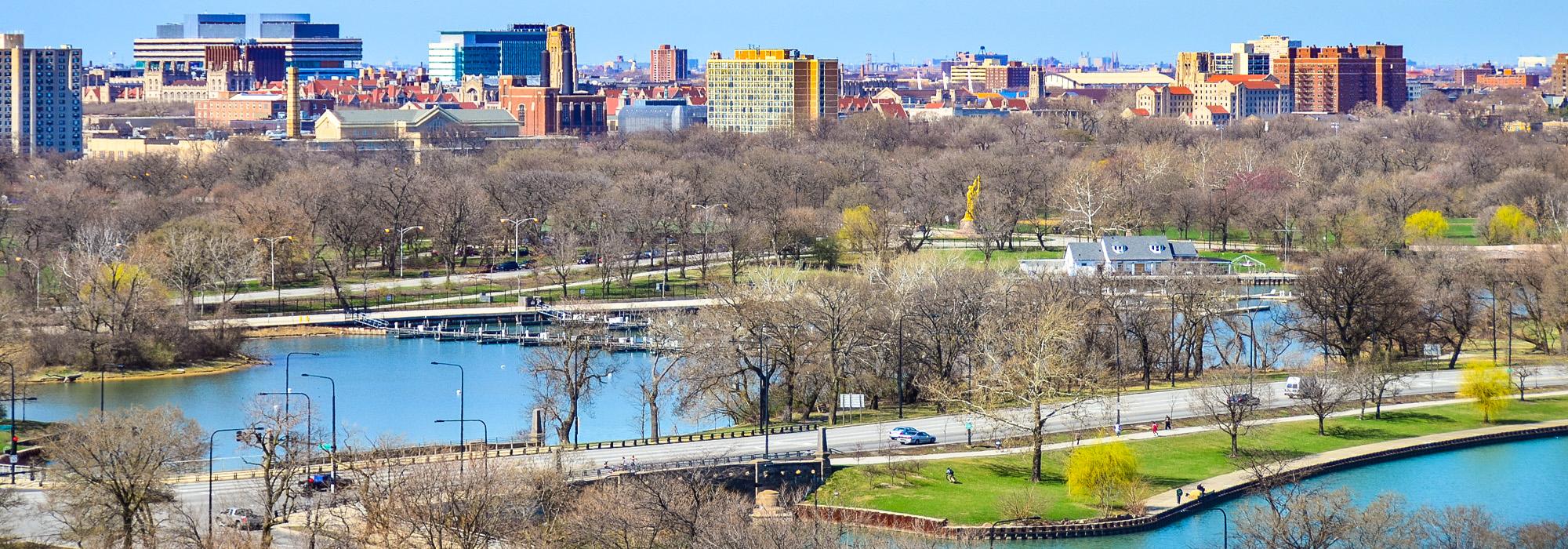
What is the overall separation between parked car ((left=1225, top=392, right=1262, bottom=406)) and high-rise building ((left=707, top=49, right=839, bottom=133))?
118m

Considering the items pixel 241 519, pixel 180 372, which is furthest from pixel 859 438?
pixel 180 372

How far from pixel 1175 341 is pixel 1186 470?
14.3 metres

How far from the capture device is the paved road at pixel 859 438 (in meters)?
40.4

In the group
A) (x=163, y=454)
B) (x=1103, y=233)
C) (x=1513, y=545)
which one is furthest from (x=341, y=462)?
(x=1103, y=233)

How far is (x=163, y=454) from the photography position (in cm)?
3853

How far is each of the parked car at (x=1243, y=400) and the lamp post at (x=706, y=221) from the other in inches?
1329

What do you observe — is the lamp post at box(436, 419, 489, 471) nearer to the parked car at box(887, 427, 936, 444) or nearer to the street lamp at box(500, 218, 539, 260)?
the parked car at box(887, 427, 936, 444)

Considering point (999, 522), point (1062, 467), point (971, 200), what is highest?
point (971, 200)

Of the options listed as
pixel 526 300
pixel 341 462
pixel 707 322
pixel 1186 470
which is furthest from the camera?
pixel 526 300

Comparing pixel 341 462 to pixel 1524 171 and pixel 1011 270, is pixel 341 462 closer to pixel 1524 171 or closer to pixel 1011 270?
pixel 1011 270

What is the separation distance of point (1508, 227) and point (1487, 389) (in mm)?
40436

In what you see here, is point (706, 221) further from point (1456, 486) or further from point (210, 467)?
point (210, 467)

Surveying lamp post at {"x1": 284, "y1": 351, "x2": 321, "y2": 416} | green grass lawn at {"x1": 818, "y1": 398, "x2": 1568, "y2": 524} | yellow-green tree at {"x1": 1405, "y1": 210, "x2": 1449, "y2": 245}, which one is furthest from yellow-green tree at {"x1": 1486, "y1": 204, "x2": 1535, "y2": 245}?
lamp post at {"x1": 284, "y1": 351, "x2": 321, "y2": 416}

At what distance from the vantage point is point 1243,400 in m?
48.3
